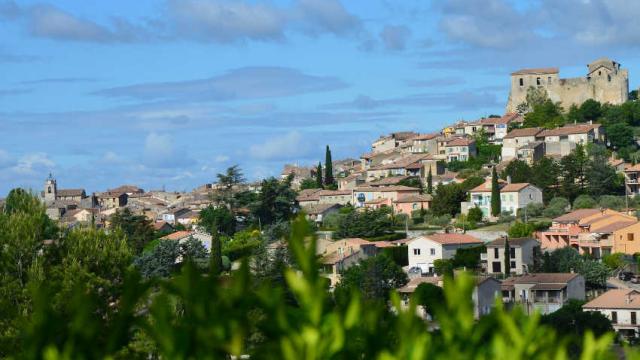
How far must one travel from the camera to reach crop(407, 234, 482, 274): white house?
56.0m

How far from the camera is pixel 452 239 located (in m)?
57.0

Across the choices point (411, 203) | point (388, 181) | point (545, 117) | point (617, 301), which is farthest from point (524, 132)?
point (617, 301)

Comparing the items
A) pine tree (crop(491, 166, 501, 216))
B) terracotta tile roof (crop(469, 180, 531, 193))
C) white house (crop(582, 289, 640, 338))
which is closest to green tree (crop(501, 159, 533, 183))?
terracotta tile roof (crop(469, 180, 531, 193))

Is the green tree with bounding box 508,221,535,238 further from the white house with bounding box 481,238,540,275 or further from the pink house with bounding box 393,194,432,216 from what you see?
the pink house with bounding box 393,194,432,216

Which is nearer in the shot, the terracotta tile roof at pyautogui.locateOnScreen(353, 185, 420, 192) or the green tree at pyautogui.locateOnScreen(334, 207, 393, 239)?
the green tree at pyautogui.locateOnScreen(334, 207, 393, 239)

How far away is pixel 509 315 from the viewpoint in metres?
4.68

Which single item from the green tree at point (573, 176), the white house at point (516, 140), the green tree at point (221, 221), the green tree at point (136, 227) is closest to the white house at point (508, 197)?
the green tree at point (573, 176)

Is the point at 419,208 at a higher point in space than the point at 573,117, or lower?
lower

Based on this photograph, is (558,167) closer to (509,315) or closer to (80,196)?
(80,196)

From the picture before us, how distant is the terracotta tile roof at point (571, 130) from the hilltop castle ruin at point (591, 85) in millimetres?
10511

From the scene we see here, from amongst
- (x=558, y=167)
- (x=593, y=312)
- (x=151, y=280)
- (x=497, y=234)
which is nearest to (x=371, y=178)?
(x=558, y=167)

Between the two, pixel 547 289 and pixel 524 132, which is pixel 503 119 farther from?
pixel 547 289

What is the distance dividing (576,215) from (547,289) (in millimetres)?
12792

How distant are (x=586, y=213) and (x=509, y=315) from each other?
185ft
